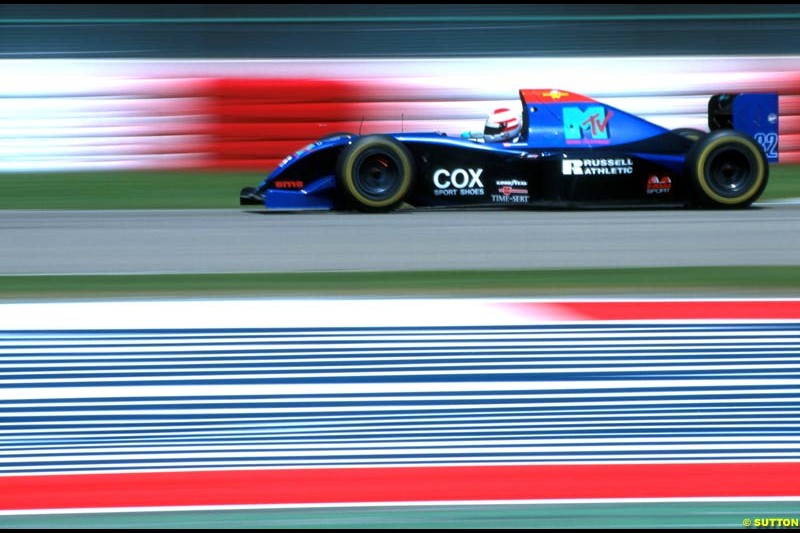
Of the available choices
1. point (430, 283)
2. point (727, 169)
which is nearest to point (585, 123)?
point (727, 169)

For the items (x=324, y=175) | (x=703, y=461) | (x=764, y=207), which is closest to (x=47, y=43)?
(x=324, y=175)

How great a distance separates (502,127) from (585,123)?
0.60 meters

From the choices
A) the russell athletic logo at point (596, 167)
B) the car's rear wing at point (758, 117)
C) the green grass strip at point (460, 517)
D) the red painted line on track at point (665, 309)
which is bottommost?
the green grass strip at point (460, 517)

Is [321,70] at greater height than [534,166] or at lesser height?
greater

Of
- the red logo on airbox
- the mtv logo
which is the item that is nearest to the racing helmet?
the mtv logo

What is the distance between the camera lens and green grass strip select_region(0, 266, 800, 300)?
5.54m

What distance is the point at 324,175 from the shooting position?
8406mm

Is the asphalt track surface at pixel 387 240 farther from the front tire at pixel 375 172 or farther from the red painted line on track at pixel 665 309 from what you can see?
the red painted line on track at pixel 665 309

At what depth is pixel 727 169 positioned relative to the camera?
865 centimetres

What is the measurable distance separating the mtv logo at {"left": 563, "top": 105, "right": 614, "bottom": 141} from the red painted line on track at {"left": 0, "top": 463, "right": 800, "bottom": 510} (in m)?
5.19

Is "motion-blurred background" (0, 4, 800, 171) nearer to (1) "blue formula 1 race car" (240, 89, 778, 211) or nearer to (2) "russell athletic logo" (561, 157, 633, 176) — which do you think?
(1) "blue formula 1 race car" (240, 89, 778, 211)

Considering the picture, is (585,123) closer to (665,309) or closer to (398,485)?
(665,309)

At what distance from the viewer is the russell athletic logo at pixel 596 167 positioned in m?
8.37

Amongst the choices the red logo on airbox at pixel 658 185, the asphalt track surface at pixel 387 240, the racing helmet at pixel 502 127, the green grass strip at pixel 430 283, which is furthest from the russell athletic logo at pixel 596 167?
the green grass strip at pixel 430 283
